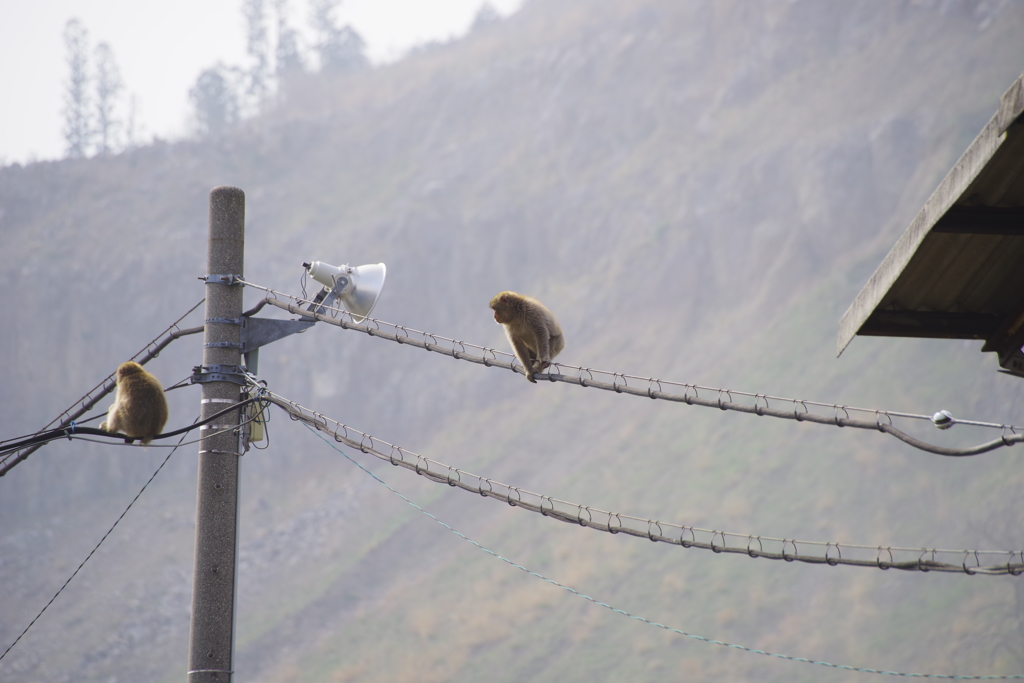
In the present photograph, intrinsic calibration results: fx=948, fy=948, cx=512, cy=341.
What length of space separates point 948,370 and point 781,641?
13.3 meters

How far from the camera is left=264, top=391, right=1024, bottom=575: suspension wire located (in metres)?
6.89

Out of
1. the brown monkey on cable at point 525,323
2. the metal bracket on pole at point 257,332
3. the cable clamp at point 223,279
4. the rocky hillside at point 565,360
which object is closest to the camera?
the cable clamp at point 223,279

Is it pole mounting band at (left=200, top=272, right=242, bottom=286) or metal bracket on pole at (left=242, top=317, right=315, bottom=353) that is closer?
pole mounting band at (left=200, top=272, right=242, bottom=286)

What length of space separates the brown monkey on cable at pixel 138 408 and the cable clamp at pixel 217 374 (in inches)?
20.6

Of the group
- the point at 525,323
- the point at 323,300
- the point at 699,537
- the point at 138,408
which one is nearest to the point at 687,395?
the point at 525,323

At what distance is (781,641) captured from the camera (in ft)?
99.0

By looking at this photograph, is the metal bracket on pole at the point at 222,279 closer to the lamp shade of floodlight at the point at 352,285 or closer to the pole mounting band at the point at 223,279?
the pole mounting band at the point at 223,279

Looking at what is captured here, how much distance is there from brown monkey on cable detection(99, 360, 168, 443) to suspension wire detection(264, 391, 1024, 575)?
1030 millimetres

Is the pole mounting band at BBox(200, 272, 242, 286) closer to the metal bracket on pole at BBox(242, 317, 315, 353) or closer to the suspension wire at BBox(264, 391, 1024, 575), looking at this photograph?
the metal bracket on pole at BBox(242, 317, 315, 353)

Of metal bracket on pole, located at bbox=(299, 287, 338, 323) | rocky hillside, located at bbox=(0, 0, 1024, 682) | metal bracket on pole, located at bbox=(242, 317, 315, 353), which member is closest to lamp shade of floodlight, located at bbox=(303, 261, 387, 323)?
metal bracket on pole, located at bbox=(299, 287, 338, 323)

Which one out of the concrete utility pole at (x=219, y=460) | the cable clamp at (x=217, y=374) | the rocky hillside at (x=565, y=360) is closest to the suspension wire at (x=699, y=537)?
the cable clamp at (x=217, y=374)

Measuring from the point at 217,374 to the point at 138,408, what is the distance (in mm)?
942

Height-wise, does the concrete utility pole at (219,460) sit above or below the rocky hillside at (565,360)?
below

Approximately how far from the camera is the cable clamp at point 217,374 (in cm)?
745
